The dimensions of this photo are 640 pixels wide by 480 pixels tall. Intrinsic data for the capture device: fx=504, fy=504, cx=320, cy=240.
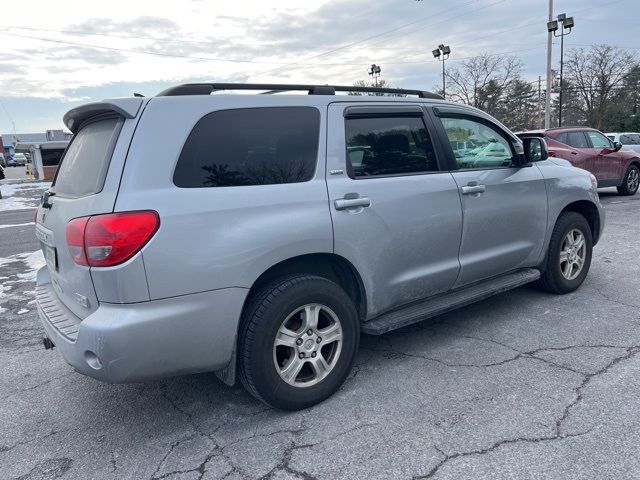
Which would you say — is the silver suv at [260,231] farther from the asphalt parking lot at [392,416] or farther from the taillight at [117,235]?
the asphalt parking lot at [392,416]

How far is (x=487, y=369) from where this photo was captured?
11.4 ft

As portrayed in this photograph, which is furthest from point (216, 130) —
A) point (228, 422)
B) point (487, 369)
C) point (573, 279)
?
point (573, 279)

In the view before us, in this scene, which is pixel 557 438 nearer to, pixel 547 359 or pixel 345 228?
pixel 547 359

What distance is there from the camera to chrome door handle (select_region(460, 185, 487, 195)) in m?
3.81

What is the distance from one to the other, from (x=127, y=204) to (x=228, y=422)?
141cm

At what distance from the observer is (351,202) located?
3.14 m

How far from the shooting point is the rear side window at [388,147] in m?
3.33

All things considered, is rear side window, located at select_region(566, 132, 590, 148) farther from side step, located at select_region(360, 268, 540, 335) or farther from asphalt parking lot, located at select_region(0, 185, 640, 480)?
asphalt parking lot, located at select_region(0, 185, 640, 480)

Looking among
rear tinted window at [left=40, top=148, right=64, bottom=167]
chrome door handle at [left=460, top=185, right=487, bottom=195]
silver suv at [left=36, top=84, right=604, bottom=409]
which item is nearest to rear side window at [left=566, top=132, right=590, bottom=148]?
silver suv at [left=36, top=84, right=604, bottom=409]

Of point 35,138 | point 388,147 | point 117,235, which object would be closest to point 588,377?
point 388,147

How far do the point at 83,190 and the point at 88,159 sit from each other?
0.81 feet

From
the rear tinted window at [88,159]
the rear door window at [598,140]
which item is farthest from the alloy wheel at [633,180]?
the rear tinted window at [88,159]

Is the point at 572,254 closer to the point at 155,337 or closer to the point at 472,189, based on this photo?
the point at 472,189

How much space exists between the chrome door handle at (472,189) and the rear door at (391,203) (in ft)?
0.32
